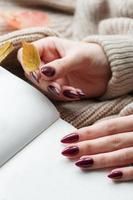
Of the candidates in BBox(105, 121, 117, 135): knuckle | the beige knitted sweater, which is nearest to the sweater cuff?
the beige knitted sweater

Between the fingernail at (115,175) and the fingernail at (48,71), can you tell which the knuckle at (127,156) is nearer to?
the fingernail at (115,175)

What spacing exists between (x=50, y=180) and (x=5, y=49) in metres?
0.24

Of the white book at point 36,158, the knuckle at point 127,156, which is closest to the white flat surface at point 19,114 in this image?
the white book at point 36,158

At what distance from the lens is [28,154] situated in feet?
1.72

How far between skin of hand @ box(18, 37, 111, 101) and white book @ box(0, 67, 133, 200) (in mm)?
28

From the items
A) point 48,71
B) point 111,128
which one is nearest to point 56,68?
point 48,71

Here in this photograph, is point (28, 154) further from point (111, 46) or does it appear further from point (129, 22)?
point (129, 22)

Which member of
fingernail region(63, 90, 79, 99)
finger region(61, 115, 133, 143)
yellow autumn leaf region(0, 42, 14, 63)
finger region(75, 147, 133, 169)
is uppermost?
yellow autumn leaf region(0, 42, 14, 63)

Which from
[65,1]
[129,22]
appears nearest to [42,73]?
[129,22]

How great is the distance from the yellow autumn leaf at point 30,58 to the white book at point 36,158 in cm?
3

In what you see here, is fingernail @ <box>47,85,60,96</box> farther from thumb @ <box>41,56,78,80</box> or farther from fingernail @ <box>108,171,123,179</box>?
fingernail @ <box>108,171,123,179</box>

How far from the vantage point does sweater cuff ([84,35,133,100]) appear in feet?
2.13

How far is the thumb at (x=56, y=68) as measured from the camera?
562 mm

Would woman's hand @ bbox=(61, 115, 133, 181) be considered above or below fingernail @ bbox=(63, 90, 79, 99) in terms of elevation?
below
